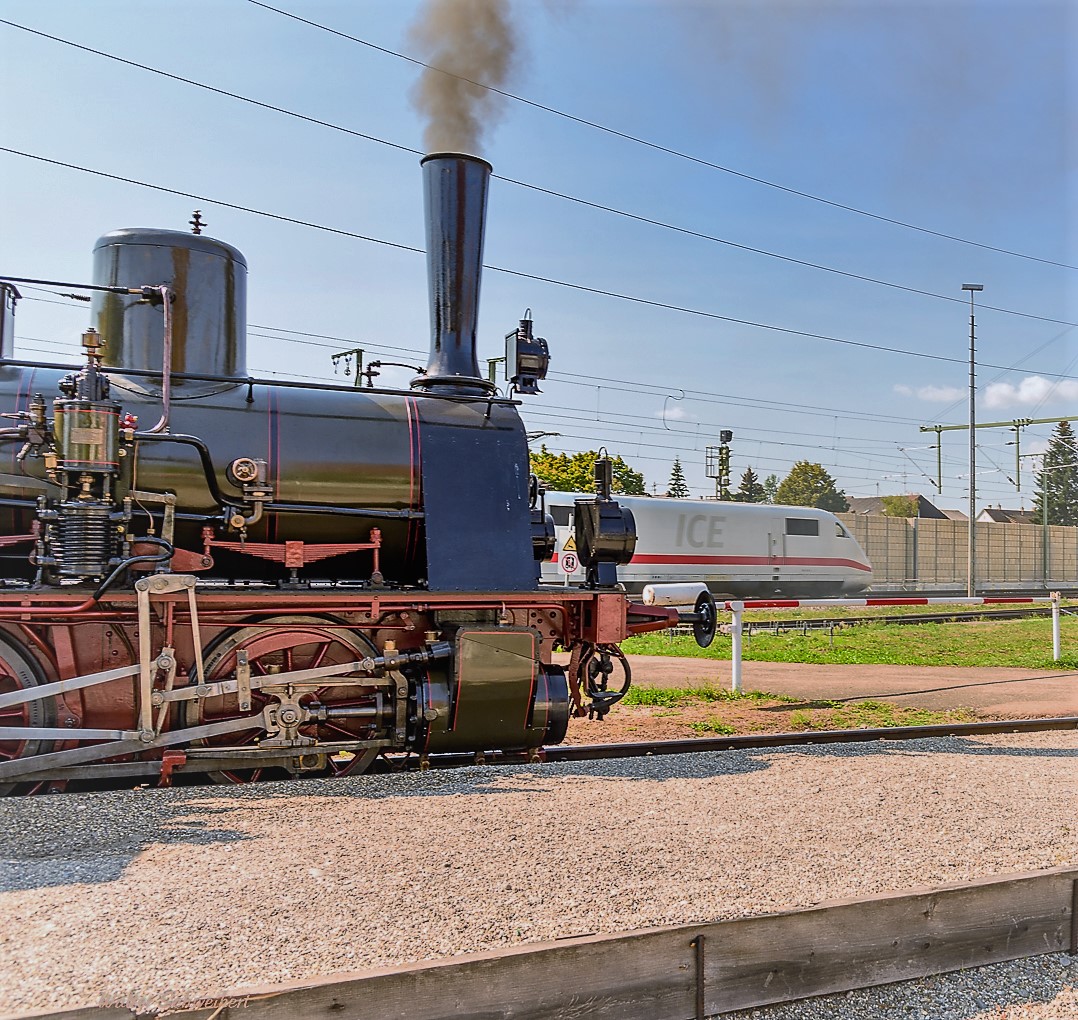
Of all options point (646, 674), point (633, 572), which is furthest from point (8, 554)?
point (633, 572)

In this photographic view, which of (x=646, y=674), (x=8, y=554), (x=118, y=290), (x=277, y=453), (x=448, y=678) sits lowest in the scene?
(x=646, y=674)

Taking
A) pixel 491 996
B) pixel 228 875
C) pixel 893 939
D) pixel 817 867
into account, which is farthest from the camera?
pixel 817 867

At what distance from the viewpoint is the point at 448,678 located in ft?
21.6

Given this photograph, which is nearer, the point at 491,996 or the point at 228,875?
the point at 491,996

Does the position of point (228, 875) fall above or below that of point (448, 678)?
below

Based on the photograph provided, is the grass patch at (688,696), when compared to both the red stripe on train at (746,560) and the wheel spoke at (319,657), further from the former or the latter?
the red stripe on train at (746,560)

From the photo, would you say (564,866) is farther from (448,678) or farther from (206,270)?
(206,270)

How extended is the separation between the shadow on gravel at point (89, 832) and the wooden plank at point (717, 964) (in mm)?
1570

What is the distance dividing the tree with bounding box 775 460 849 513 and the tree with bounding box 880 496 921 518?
6827 mm

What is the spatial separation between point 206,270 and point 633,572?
20.7 meters

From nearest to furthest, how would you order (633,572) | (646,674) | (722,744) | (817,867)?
(817,867)
(722,744)
(646,674)
(633,572)

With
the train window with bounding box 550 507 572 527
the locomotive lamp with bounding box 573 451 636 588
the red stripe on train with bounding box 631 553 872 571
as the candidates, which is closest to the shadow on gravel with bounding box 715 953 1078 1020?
the locomotive lamp with bounding box 573 451 636 588

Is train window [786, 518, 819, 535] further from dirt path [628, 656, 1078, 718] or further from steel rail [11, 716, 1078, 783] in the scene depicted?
steel rail [11, 716, 1078, 783]

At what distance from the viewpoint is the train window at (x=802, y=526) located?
1220 inches
